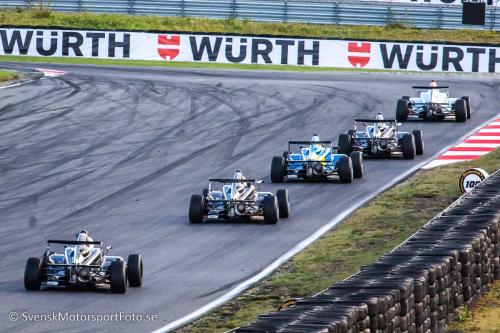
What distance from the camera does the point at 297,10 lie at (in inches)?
2199

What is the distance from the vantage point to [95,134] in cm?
3058

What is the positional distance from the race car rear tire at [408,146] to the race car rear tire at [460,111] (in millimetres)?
5920

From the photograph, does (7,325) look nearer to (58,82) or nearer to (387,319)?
(387,319)

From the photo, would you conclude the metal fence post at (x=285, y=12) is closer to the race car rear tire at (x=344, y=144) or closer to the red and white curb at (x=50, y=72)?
the red and white curb at (x=50, y=72)

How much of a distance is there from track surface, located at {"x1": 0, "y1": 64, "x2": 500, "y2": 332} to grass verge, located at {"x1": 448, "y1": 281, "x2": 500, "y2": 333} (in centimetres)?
324

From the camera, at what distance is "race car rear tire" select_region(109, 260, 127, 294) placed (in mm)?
15219

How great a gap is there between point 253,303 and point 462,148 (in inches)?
616

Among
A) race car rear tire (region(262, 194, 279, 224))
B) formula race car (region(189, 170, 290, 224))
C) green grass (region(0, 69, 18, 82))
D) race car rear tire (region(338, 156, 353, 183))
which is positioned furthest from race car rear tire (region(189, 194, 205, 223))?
green grass (region(0, 69, 18, 82))

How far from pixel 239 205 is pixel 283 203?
2.69 feet

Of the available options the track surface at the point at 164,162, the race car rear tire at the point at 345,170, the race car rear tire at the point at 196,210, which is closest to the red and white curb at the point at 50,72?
the track surface at the point at 164,162

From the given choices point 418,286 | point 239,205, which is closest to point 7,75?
point 239,205

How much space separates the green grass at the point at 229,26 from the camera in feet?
178

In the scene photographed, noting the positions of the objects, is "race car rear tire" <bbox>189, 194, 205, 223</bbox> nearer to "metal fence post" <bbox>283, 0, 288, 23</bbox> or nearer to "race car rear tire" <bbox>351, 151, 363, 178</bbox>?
"race car rear tire" <bbox>351, 151, 363, 178</bbox>

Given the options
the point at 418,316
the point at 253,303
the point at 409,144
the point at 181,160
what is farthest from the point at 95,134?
the point at 418,316
